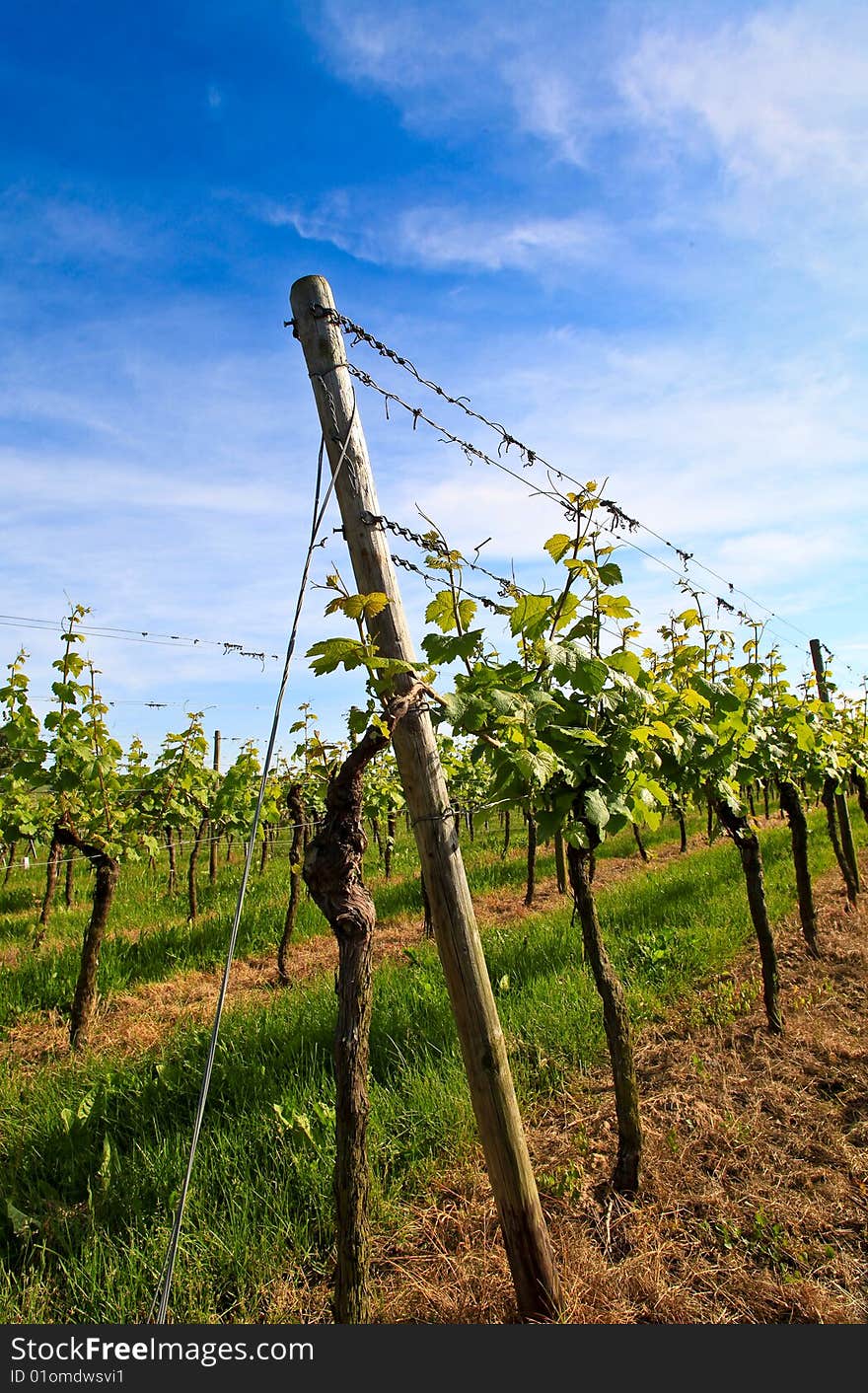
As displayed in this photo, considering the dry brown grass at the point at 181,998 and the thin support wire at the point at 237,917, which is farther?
the dry brown grass at the point at 181,998

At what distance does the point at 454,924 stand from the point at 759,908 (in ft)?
12.8

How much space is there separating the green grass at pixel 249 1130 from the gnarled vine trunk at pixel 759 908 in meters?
0.78

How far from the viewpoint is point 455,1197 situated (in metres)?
3.38

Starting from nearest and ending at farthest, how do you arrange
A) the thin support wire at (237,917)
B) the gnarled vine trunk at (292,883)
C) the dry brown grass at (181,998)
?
the thin support wire at (237,917) → the dry brown grass at (181,998) → the gnarled vine trunk at (292,883)

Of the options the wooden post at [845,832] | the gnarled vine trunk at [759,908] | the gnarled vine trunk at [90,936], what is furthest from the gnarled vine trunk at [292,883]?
the wooden post at [845,832]

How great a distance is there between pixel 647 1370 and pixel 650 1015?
3.20 m

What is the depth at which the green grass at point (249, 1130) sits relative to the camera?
2811 mm

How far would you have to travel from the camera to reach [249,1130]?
369 centimetres

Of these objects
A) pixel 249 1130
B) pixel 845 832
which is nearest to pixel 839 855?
pixel 845 832

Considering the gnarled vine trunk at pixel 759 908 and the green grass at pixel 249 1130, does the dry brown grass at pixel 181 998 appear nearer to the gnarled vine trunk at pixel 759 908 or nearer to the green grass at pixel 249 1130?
the green grass at pixel 249 1130

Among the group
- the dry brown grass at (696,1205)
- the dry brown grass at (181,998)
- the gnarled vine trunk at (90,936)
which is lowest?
the dry brown grass at (696,1205)

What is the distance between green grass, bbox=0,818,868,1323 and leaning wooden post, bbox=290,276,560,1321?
922mm

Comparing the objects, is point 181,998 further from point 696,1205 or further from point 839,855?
point 839,855

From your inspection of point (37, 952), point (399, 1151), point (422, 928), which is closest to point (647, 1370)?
point (399, 1151)
